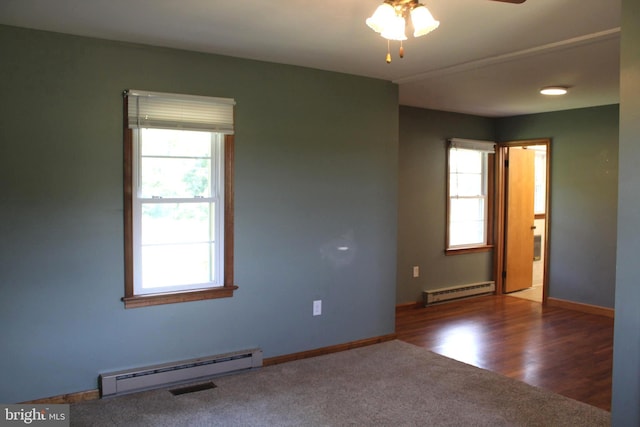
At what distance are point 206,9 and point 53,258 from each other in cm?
175

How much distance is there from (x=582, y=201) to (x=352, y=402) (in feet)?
13.2

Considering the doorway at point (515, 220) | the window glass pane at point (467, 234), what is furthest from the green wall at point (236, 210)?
the doorway at point (515, 220)

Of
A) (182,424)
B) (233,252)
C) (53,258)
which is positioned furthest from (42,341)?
(233,252)

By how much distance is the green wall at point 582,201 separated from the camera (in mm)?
5613

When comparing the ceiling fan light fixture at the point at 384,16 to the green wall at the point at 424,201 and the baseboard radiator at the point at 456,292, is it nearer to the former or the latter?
the green wall at the point at 424,201

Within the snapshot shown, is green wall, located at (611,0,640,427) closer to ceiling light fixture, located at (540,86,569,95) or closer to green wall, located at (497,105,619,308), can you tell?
ceiling light fixture, located at (540,86,569,95)

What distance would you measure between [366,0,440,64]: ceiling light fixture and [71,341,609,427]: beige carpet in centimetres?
217

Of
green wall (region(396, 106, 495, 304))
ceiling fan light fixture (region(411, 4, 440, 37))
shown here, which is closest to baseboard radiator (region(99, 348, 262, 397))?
green wall (region(396, 106, 495, 304))

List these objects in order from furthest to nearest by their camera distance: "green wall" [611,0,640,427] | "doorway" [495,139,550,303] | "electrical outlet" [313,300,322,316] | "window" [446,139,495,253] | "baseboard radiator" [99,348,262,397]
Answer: "doorway" [495,139,550,303]
"window" [446,139,495,253]
"electrical outlet" [313,300,322,316]
"baseboard radiator" [99,348,262,397]
"green wall" [611,0,640,427]

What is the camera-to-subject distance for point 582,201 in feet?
19.2

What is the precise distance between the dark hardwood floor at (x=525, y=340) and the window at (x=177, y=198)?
207 centimetres

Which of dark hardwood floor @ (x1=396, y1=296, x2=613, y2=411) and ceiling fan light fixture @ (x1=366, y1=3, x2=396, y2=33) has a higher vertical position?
ceiling fan light fixture @ (x1=366, y1=3, x2=396, y2=33)

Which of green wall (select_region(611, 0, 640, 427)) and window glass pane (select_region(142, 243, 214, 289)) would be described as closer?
green wall (select_region(611, 0, 640, 427))

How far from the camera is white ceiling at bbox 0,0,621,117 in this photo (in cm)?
264
